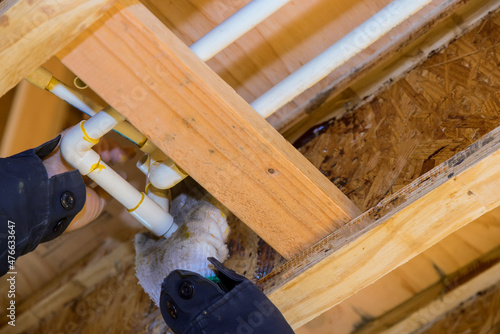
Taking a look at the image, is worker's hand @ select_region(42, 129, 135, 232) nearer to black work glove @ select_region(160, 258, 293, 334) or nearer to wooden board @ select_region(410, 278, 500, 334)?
black work glove @ select_region(160, 258, 293, 334)

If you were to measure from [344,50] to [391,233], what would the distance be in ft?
0.94

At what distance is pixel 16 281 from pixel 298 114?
785mm

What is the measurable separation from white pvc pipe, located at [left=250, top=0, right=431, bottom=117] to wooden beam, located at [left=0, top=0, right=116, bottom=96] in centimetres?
28

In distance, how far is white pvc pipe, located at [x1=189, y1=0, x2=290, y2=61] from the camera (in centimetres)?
74

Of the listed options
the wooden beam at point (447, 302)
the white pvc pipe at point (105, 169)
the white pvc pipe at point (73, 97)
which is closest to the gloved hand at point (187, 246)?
the white pvc pipe at point (105, 169)

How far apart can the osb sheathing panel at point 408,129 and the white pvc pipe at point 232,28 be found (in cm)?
36

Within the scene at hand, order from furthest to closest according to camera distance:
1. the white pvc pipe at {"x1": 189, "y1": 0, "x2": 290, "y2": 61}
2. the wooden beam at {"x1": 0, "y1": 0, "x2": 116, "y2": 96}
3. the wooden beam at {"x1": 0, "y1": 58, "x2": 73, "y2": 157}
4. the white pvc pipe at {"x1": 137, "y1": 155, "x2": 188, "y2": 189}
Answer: the wooden beam at {"x1": 0, "y1": 58, "x2": 73, "y2": 157} < the white pvc pipe at {"x1": 137, "y1": 155, "x2": 188, "y2": 189} < the white pvc pipe at {"x1": 189, "y1": 0, "x2": 290, "y2": 61} < the wooden beam at {"x1": 0, "y1": 0, "x2": 116, "y2": 96}

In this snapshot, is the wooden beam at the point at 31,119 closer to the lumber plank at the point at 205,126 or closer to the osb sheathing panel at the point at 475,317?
the lumber plank at the point at 205,126

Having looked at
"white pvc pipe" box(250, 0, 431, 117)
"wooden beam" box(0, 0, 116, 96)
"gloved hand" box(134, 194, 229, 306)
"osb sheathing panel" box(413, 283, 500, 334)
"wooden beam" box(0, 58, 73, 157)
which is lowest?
"osb sheathing panel" box(413, 283, 500, 334)

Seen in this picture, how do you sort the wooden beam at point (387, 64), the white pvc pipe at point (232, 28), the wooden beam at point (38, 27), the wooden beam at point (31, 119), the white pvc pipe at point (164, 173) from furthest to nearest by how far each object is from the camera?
the wooden beam at point (31, 119)
the wooden beam at point (387, 64)
the white pvc pipe at point (164, 173)
the white pvc pipe at point (232, 28)
the wooden beam at point (38, 27)

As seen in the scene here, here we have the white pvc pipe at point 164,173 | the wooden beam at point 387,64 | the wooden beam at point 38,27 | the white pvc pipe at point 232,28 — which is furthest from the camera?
the wooden beam at point 387,64

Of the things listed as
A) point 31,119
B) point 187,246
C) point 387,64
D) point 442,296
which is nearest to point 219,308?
point 187,246

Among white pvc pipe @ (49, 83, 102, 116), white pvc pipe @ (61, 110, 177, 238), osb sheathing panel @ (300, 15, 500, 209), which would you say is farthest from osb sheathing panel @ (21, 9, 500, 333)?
white pvc pipe @ (49, 83, 102, 116)

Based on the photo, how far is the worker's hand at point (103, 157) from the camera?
914 mm
